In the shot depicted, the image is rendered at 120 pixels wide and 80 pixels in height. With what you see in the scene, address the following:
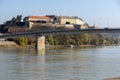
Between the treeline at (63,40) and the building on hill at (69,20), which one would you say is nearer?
the treeline at (63,40)

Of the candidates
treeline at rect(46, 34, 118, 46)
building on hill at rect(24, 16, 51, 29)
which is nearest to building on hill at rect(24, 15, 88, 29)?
building on hill at rect(24, 16, 51, 29)

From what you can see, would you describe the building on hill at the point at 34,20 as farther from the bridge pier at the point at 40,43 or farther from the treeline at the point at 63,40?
the bridge pier at the point at 40,43

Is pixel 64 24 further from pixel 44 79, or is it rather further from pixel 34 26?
pixel 44 79

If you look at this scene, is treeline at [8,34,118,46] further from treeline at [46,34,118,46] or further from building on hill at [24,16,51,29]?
building on hill at [24,16,51,29]

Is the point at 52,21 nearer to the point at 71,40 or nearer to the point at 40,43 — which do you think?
the point at 71,40

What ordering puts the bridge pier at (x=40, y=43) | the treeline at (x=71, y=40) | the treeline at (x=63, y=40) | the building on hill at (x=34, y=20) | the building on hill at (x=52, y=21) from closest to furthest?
the bridge pier at (x=40, y=43) → the treeline at (x=63, y=40) → the treeline at (x=71, y=40) → the building on hill at (x=34, y=20) → the building on hill at (x=52, y=21)

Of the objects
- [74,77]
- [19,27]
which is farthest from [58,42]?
[74,77]

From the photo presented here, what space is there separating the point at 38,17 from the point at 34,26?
9.07m

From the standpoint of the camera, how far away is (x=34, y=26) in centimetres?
10119

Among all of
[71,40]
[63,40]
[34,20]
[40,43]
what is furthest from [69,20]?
[40,43]

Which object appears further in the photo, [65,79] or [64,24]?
[64,24]

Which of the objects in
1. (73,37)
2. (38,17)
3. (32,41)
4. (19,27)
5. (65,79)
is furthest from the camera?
(38,17)

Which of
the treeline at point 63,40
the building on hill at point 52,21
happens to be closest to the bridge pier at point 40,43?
the treeline at point 63,40

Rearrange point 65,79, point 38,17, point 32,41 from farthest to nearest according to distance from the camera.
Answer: point 38,17 → point 32,41 → point 65,79
